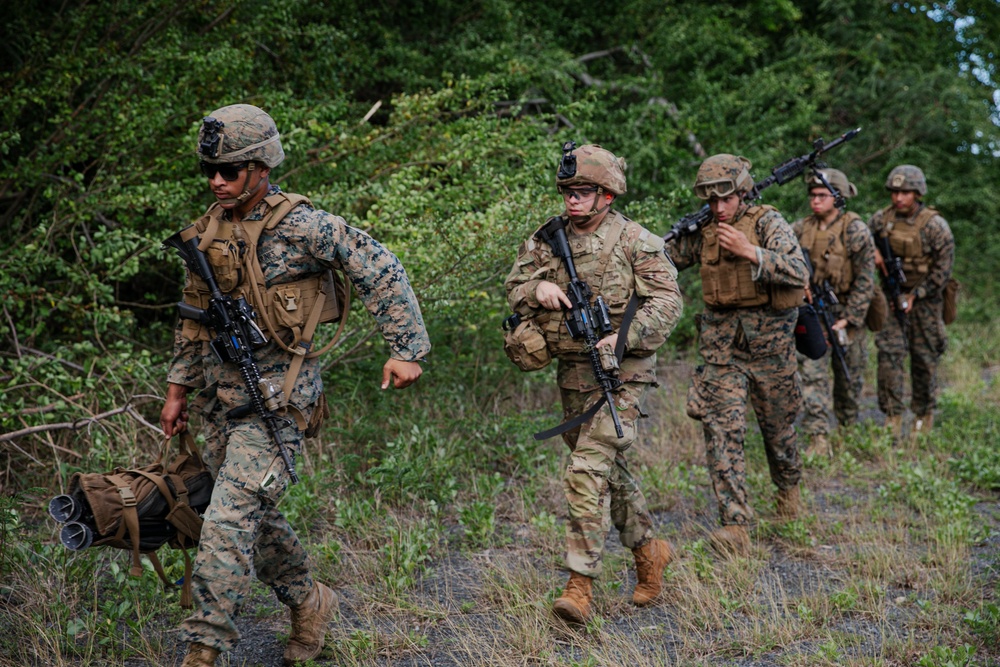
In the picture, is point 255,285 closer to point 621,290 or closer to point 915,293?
point 621,290

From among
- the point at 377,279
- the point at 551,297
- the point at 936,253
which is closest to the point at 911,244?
the point at 936,253

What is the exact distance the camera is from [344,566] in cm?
495

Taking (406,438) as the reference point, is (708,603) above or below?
above

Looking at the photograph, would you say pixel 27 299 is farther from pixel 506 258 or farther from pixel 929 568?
pixel 929 568

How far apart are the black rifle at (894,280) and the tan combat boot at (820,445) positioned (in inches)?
64.0

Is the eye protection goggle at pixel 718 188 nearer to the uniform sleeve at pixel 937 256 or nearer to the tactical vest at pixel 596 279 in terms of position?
→ the tactical vest at pixel 596 279

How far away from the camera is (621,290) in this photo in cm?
454

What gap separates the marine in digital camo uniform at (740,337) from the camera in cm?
530

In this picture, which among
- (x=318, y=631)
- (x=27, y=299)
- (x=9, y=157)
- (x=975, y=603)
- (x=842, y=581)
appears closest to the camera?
(x=318, y=631)

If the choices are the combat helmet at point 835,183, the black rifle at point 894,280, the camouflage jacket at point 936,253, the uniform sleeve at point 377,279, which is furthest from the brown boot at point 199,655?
the camouflage jacket at point 936,253

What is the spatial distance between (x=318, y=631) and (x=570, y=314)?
5.95 feet

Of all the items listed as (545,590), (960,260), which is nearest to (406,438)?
(545,590)

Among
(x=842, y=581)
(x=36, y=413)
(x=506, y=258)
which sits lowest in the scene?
(x=36, y=413)

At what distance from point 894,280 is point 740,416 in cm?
380
